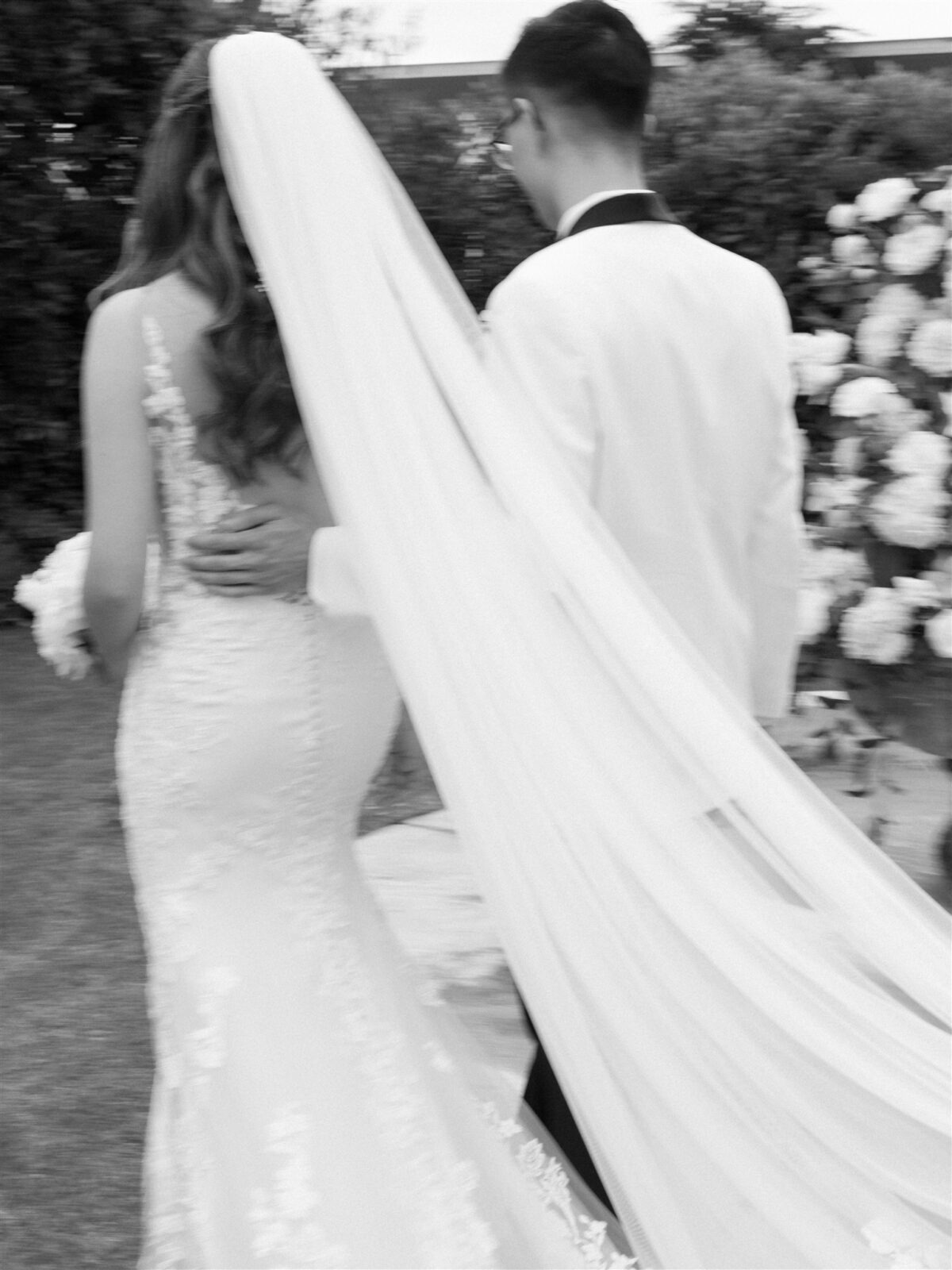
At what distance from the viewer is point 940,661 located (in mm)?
3510

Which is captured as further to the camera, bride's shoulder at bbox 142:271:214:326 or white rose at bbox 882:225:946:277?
white rose at bbox 882:225:946:277

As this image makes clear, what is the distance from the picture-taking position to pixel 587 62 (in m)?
2.50

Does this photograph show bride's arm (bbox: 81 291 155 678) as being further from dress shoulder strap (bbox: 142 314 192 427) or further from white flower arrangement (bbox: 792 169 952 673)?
white flower arrangement (bbox: 792 169 952 673)

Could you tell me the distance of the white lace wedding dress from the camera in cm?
233

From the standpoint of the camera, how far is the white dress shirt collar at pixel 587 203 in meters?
2.43

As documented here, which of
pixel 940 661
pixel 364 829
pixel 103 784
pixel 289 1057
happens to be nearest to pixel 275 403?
pixel 289 1057

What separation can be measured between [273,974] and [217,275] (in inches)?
41.0

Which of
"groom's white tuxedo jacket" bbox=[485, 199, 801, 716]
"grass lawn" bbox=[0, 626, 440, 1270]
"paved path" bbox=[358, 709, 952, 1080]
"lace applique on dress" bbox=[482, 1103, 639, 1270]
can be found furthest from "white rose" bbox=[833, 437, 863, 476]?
"lace applique on dress" bbox=[482, 1103, 639, 1270]

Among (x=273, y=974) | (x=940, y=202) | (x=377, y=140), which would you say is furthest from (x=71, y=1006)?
(x=377, y=140)

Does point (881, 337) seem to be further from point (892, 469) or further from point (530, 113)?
point (530, 113)

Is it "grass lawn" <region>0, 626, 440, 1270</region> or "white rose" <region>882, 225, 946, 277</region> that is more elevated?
"white rose" <region>882, 225, 946, 277</region>

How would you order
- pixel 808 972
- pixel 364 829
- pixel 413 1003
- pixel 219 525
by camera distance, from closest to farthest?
pixel 808 972
pixel 219 525
pixel 413 1003
pixel 364 829

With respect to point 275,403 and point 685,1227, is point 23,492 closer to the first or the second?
point 275,403

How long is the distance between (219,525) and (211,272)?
0.37 metres
